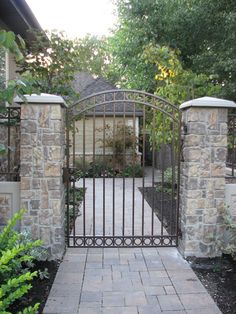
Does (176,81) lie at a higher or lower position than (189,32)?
lower

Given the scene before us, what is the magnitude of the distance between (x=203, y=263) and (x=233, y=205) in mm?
864

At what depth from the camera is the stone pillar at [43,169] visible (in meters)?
4.52

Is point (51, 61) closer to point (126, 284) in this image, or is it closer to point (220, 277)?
point (126, 284)

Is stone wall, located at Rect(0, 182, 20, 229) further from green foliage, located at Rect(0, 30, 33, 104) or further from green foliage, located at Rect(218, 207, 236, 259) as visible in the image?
green foliage, located at Rect(218, 207, 236, 259)

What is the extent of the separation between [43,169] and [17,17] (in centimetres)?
383

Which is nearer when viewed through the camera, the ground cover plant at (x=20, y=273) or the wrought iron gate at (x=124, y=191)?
the ground cover plant at (x=20, y=273)

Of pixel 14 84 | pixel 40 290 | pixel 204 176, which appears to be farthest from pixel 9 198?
pixel 204 176

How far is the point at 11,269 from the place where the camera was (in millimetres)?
3396

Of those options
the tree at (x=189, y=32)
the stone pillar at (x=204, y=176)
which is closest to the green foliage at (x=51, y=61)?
the stone pillar at (x=204, y=176)

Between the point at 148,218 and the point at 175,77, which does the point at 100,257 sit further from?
the point at 175,77

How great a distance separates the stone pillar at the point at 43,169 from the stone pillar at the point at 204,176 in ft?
5.18

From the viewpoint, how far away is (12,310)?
338 cm

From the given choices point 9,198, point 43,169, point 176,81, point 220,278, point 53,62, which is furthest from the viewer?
point 176,81

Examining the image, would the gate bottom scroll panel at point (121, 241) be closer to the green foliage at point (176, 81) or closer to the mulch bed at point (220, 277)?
the mulch bed at point (220, 277)
